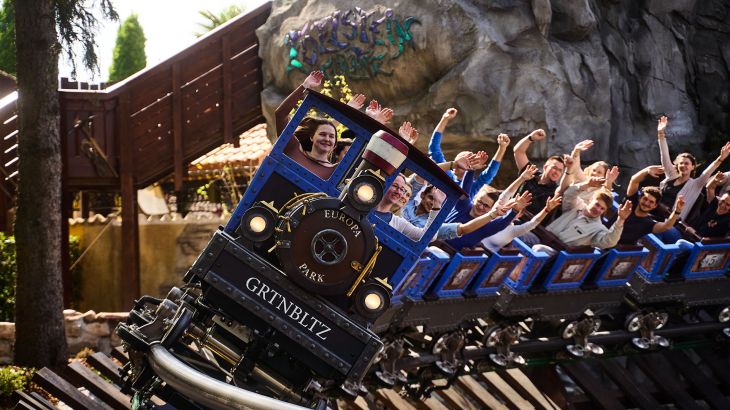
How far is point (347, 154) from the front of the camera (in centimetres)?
629

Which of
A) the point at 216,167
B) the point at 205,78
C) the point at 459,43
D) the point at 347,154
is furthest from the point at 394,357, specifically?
the point at 216,167

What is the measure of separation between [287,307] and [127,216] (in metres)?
8.95

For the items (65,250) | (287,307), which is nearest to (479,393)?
(287,307)

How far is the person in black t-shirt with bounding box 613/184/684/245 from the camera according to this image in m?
10.0

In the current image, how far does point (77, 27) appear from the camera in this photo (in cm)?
1018

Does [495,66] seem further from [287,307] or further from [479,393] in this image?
[287,307]

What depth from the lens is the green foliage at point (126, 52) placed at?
101 feet

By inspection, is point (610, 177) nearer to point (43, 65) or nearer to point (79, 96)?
point (43, 65)

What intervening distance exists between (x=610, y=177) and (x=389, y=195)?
11.2 ft

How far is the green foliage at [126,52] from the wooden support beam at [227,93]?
52.1ft

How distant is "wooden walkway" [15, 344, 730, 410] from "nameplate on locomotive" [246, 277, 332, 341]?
259 centimetres

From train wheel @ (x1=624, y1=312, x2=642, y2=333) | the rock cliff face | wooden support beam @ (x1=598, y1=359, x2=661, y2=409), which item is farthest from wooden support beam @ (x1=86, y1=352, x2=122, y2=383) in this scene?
the rock cliff face

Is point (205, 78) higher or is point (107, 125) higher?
point (205, 78)

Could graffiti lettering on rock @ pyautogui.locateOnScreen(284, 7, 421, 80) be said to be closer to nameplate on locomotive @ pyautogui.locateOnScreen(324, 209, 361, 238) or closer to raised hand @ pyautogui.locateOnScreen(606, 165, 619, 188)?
raised hand @ pyautogui.locateOnScreen(606, 165, 619, 188)
